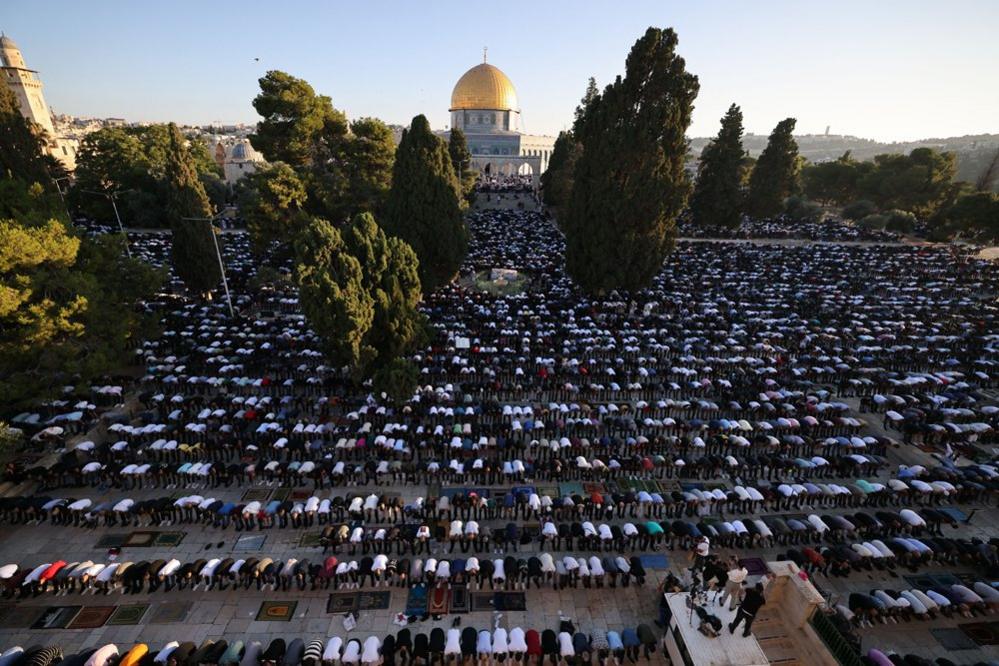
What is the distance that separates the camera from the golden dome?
108 m

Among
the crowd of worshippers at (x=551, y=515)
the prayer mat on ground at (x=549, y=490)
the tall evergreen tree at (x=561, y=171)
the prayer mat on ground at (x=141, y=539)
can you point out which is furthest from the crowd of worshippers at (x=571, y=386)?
the tall evergreen tree at (x=561, y=171)

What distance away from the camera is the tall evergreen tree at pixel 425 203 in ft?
117

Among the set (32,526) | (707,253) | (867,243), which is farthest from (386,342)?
(867,243)

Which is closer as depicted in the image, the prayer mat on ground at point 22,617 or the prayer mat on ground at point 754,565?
the prayer mat on ground at point 22,617

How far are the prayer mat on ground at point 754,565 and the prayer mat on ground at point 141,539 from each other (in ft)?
69.4

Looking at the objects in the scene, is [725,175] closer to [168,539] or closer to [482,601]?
[482,601]

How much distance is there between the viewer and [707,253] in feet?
185

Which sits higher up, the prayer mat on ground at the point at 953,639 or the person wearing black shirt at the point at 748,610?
the person wearing black shirt at the point at 748,610

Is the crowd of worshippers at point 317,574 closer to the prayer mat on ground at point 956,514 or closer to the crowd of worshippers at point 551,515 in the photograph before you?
the crowd of worshippers at point 551,515

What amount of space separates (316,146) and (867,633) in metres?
48.9

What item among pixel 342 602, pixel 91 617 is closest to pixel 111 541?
pixel 91 617

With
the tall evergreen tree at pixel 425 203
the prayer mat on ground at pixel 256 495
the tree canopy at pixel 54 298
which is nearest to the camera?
the prayer mat on ground at pixel 256 495

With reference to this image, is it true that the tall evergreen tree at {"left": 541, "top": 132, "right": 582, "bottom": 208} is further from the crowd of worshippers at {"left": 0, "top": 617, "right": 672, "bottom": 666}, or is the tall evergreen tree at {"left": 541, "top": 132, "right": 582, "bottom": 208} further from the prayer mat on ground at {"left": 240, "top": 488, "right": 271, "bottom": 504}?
the crowd of worshippers at {"left": 0, "top": 617, "right": 672, "bottom": 666}

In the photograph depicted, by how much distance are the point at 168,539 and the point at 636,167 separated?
35618mm
